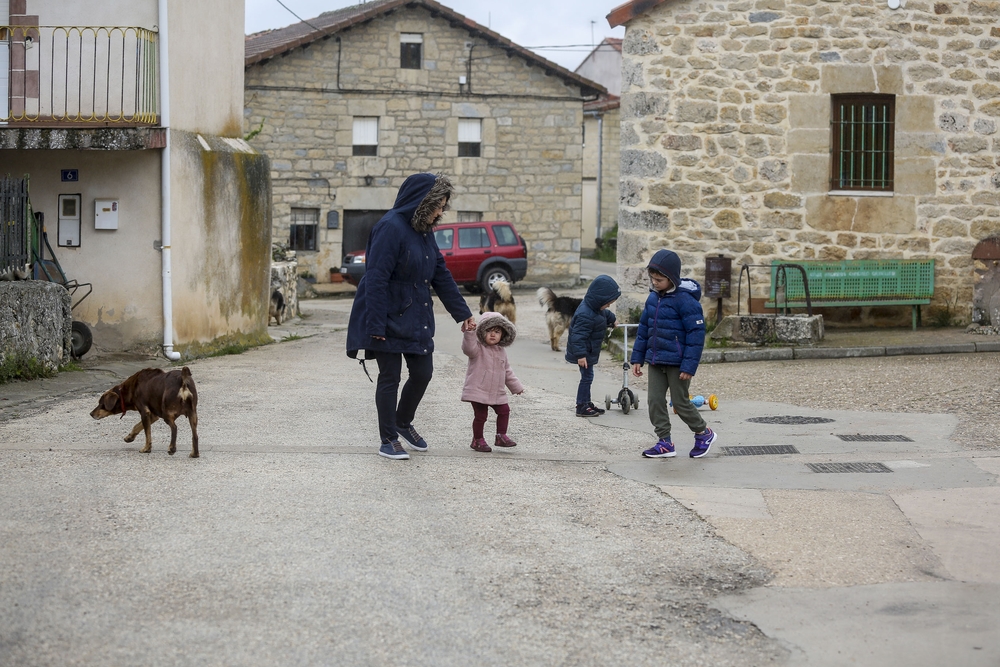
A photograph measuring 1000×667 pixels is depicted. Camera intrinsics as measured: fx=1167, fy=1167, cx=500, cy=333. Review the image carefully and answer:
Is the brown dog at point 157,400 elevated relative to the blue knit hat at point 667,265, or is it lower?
lower

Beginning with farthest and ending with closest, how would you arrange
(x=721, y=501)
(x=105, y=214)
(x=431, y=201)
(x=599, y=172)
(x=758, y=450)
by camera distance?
(x=599, y=172), (x=105, y=214), (x=758, y=450), (x=431, y=201), (x=721, y=501)

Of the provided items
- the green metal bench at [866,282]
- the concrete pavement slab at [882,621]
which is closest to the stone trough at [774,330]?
the green metal bench at [866,282]

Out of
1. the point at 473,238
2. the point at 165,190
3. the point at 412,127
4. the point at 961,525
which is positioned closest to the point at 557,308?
the point at 165,190

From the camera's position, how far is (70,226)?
13.0 meters

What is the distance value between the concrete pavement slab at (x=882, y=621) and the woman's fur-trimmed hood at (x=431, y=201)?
3.43 meters

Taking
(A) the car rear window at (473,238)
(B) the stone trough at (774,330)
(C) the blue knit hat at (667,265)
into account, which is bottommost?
(B) the stone trough at (774,330)

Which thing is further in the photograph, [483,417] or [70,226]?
[70,226]

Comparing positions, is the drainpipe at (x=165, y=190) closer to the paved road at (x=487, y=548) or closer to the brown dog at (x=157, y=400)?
the paved road at (x=487, y=548)

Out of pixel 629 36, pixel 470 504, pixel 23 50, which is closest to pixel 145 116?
pixel 23 50

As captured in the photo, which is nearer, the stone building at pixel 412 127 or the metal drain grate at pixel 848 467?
the metal drain grate at pixel 848 467

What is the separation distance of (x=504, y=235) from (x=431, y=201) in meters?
21.7

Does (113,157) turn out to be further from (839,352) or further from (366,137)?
(366,137)

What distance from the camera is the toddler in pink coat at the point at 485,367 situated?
25.4 ft

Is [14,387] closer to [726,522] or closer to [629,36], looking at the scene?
[726,522]
